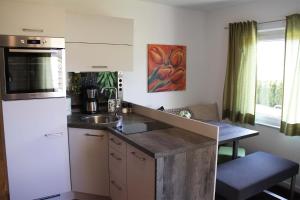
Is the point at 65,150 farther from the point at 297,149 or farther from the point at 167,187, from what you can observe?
the point at 297,149

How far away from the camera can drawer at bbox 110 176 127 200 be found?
2152mm

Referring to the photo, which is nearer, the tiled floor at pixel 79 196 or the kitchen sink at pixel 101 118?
the tiled floor at pixel 79 196

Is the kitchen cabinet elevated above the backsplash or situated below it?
below

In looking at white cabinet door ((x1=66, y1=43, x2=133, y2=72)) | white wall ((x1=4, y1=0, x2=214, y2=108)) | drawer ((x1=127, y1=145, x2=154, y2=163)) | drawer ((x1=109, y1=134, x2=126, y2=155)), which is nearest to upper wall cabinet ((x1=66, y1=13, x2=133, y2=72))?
white cabinet door ((x1=66, y1=43, x2=133, y2=72))

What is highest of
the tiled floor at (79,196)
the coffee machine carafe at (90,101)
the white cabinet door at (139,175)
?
the coffee machine carafe at (90,101)

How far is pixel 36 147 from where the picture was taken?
2.25 metres

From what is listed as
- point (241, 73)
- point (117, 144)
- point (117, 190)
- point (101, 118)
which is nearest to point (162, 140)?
point (117, 144)

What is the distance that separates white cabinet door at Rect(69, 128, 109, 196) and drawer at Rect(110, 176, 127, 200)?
0.33 feet

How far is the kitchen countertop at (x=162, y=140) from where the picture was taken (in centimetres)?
169

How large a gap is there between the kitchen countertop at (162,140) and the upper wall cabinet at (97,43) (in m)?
0.65

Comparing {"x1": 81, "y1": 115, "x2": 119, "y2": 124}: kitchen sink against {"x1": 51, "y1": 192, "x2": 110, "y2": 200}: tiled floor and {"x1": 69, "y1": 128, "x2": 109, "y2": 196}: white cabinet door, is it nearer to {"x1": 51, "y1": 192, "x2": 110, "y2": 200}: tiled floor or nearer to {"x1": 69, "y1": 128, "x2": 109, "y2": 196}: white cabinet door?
{"x1": 69, "y1": 128, "x2": 109, "y2": 196}: white cabinet door

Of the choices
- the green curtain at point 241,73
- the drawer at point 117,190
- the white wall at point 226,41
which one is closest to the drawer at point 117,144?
the drawer at point 117,190

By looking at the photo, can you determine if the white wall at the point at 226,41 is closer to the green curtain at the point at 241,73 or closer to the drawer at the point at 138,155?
the green curtain at the point at 241,73

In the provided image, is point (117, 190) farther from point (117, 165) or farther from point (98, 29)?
point (98, 29)
